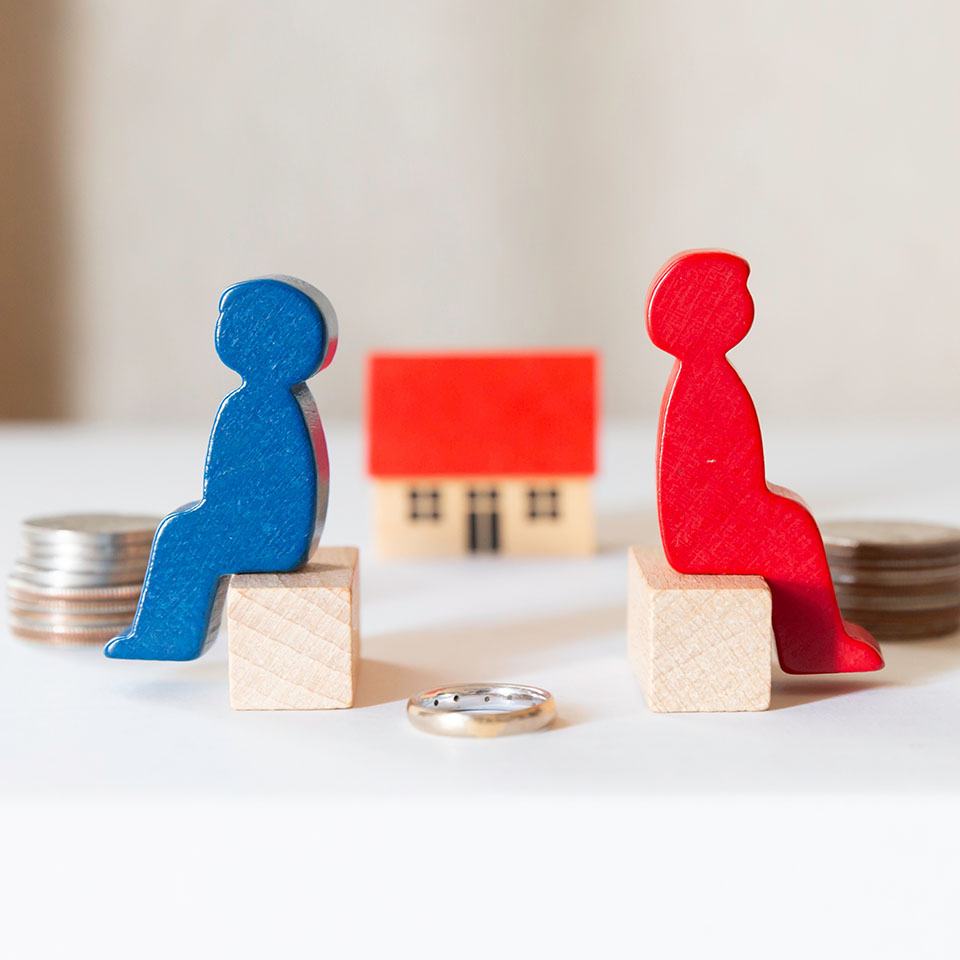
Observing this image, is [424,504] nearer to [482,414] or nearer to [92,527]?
[482,414]

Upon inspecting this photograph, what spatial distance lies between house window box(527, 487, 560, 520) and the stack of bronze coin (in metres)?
0.51

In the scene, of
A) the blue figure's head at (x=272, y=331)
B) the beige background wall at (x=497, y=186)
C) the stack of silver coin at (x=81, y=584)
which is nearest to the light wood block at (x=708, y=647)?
the blue figure's head at (x=272, y=331)

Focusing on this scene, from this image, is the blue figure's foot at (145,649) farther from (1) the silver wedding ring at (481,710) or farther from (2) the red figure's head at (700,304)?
(2) the red figure's head at (700,304)

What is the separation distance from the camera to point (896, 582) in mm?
958

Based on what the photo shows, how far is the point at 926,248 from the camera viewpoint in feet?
14.4

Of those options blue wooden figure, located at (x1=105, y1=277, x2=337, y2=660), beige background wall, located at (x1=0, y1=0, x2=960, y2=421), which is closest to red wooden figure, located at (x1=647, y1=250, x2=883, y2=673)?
blue wooden figure, located at (x1=105, y1=277, x2=337, y2=660)

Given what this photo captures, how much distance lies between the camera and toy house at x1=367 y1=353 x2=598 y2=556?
1407 millimetres

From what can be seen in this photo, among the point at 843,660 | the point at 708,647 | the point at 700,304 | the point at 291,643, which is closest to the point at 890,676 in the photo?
the point at 843,660

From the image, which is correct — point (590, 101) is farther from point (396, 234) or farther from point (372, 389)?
point (372, 389)

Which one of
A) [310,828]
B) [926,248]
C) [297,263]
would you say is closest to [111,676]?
[310,828]

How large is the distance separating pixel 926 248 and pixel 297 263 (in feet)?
7.78

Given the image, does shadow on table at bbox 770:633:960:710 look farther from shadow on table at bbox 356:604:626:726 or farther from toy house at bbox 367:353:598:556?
toy house at bbox 367:353:598:556

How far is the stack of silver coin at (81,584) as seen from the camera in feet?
3.15

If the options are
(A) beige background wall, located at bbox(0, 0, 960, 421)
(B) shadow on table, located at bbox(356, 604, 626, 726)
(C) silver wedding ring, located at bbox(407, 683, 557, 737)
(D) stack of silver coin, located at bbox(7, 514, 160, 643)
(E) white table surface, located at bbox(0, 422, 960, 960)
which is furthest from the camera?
(A) beige background wall, located at bbox(0, 0, 960, 421)
